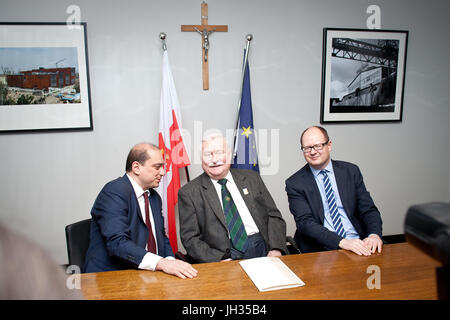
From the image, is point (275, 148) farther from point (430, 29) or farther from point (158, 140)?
point (430, 29)

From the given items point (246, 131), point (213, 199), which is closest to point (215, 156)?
point (213, 199)

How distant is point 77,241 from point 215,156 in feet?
3.30

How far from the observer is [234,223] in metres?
2.17

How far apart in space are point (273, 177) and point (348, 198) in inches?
55.2

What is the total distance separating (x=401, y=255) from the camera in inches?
67.1

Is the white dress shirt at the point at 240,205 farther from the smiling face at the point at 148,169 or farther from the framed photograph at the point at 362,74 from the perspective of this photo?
the framed photograph at the point at 362,74

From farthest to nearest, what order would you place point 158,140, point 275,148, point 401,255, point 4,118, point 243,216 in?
point 275,148, point 158,140, point 4,118, point 243,216, point 401,255

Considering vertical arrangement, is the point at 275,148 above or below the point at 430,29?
below

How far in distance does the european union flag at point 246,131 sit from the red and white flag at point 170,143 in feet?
1.88

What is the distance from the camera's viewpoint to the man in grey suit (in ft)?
6.89

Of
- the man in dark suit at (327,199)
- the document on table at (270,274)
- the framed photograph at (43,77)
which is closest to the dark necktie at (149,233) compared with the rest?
the document on table at (270,274)

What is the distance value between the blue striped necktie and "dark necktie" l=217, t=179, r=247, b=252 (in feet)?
2.11

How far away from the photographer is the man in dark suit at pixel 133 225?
1579 mm
